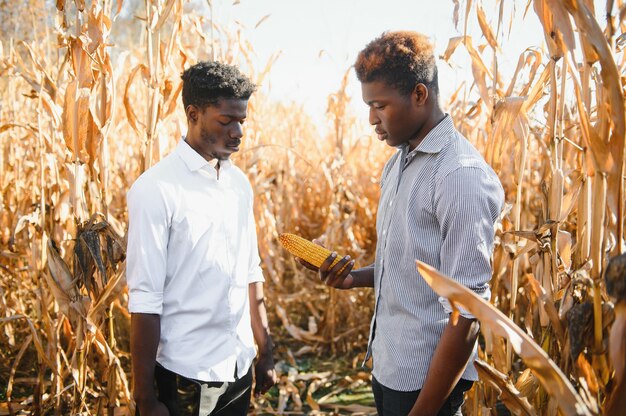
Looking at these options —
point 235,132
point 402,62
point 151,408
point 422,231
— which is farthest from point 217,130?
point 151,408

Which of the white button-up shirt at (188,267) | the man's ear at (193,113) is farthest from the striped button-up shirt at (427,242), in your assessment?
the man's ear at (193,113)

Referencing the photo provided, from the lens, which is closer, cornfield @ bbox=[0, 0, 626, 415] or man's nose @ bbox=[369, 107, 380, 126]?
cornfield @ bbox=[0, 0, 626, 415]

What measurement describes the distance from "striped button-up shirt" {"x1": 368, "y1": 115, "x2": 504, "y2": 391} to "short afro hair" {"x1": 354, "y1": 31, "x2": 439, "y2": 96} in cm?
14

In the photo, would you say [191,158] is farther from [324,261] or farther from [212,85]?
[324,261]

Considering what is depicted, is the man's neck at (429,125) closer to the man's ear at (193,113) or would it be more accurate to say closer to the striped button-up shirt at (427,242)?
the striped button-up shirt at (427,242)

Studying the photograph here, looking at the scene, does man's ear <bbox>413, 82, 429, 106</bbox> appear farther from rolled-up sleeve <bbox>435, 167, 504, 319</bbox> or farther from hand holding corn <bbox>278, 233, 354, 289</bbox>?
hand holding corn <bbox>278, 233, 354, 289</bbox>

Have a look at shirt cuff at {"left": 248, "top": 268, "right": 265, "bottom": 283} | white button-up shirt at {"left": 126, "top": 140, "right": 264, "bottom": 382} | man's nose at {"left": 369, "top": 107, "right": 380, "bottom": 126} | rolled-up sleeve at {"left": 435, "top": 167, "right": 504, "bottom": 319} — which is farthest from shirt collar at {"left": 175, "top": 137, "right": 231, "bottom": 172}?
rolled-up sleeve at {"left": 435, "top": 167, "right": 504, "bottom": 319}

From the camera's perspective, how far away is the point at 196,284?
5.51 ft

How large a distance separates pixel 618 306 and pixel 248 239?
4.28 ft

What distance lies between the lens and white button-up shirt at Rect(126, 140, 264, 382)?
62.6 inches

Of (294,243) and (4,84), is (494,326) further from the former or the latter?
(4,84)

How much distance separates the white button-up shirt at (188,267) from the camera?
62.6 inches

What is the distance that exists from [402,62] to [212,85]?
2.31 ft

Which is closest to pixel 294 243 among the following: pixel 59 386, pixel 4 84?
pixel 59 386
